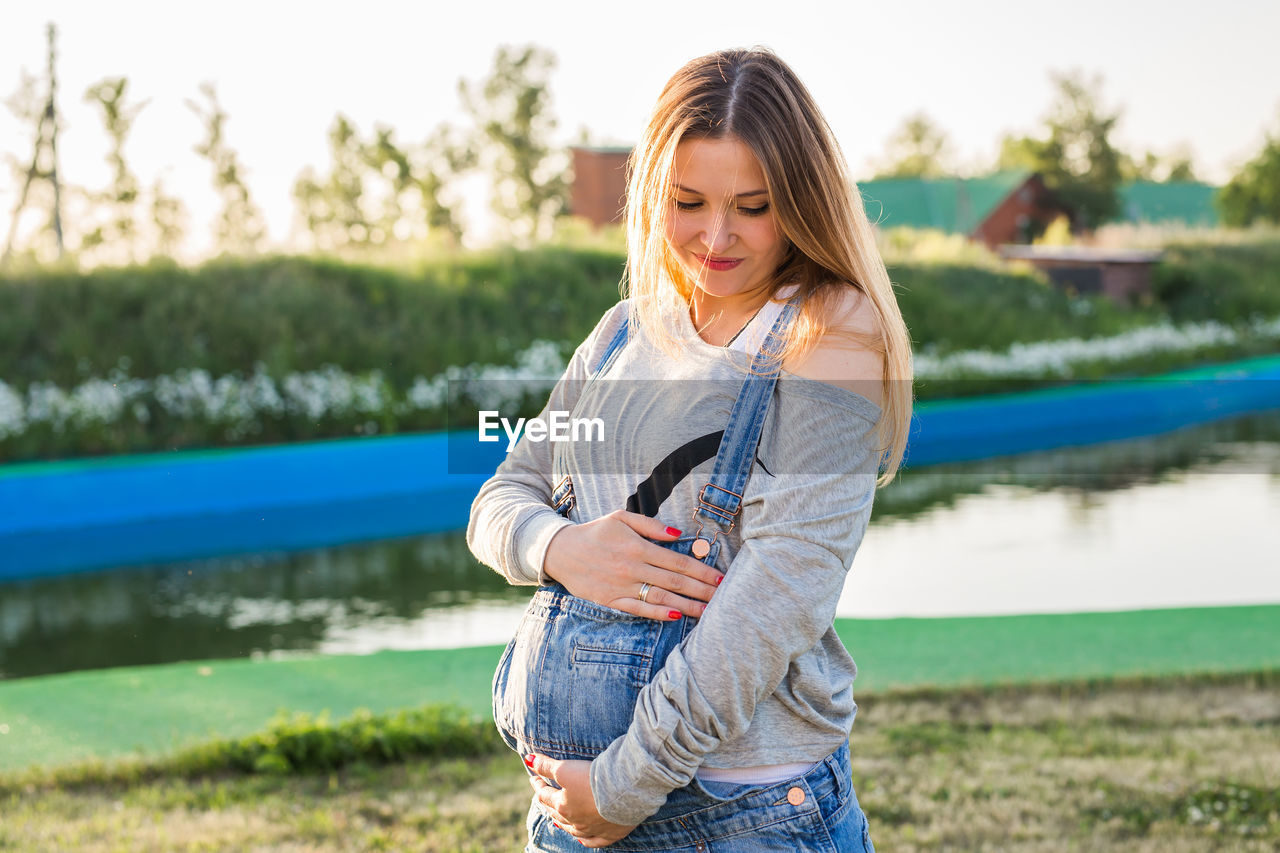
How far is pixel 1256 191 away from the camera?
28.1 m

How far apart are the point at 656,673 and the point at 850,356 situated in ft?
1.08

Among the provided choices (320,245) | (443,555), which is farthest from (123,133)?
(443,555)

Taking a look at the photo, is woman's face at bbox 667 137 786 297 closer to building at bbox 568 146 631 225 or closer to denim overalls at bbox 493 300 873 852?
denim overalls at bbox 493 300 873 852

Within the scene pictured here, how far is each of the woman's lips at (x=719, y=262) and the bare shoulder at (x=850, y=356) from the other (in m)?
0.11

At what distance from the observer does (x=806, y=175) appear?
3.47 ft

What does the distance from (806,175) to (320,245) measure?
11941 mm

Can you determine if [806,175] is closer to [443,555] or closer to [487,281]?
[443,555]

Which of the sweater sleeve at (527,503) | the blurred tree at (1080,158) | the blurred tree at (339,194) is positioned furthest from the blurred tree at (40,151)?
the blurred tree at (1080,158)

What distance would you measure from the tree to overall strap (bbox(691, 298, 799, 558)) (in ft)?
99.8

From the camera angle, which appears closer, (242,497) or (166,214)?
(242,497)

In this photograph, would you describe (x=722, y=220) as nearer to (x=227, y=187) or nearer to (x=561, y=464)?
(x=561, y=464)

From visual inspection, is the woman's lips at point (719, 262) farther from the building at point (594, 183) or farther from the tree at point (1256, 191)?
the tree at point (1256, 191)

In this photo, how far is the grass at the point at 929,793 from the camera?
8.05 ft

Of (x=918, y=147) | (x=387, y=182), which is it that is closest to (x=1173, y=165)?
(x=918, y=147)
